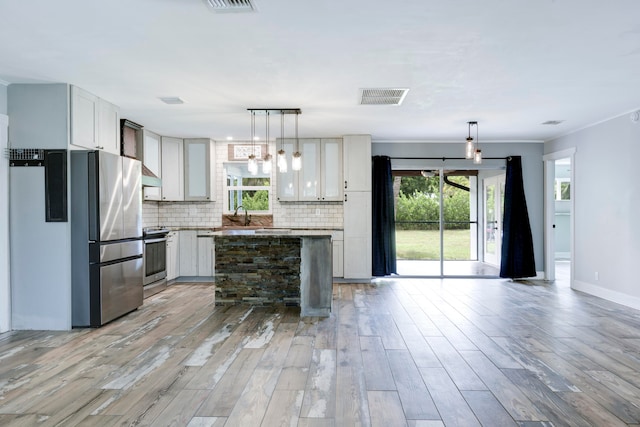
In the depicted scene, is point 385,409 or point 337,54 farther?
point 337,54

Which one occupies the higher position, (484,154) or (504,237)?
(484,154)

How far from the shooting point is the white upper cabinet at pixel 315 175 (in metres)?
7.19

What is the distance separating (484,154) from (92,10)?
6499 millimetres

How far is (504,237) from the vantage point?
A: 725 cm

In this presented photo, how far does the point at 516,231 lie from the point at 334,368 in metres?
5.36

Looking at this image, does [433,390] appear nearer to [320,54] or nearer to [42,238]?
[320,54]

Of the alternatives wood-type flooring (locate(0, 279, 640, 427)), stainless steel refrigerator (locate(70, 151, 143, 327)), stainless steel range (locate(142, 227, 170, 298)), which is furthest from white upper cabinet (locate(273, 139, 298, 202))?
stainless steel refrigerator (locate(70, 151, 143, 327))

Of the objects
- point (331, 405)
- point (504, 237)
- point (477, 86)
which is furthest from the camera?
point (504, 237)

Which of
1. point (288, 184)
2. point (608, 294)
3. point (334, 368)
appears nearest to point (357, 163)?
point (288, 184)

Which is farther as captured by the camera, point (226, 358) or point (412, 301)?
point (412, 301)

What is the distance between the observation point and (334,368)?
123 inches

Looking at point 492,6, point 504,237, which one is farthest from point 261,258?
point 504,237

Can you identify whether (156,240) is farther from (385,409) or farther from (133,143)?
(385,409)

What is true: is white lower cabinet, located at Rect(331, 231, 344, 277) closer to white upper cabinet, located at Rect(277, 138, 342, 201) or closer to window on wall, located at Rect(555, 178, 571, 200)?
white upper cabinet, located at Rect(277, 138, 342, 201)
